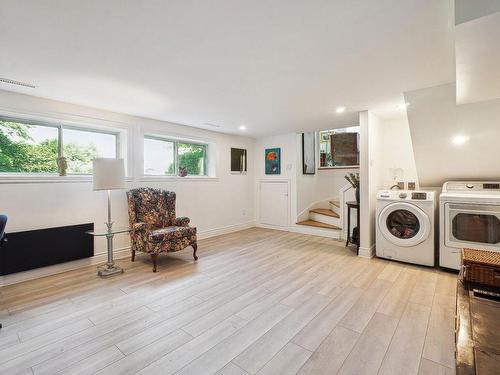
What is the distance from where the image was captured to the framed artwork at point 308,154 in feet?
18.4

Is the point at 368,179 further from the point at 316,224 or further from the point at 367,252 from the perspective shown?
the point at 316,224

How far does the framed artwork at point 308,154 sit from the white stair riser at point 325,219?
3.34 ft

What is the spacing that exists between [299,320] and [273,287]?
640mm

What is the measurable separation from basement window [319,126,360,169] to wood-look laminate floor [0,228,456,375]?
2.78 m

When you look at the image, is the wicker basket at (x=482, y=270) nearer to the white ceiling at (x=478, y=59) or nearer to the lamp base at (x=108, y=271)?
the white ceiling at (x=478, y=59)

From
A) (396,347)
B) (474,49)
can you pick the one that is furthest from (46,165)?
(474,49)

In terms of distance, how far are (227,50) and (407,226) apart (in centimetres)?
328

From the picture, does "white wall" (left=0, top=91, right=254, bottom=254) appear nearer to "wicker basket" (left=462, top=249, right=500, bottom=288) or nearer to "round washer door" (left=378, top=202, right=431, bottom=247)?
"round washer door" (left=378, top=202, right=431, bottom=247)

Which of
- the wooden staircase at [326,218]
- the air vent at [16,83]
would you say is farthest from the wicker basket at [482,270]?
the air vent at [16,83]

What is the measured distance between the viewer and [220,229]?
517cm

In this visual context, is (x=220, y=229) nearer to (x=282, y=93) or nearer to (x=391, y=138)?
(x=282, y=93)

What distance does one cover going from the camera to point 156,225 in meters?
3.73

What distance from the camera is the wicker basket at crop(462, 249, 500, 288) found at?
1.16 m

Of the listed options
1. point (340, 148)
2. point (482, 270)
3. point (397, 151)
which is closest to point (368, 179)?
point (397, 151)
